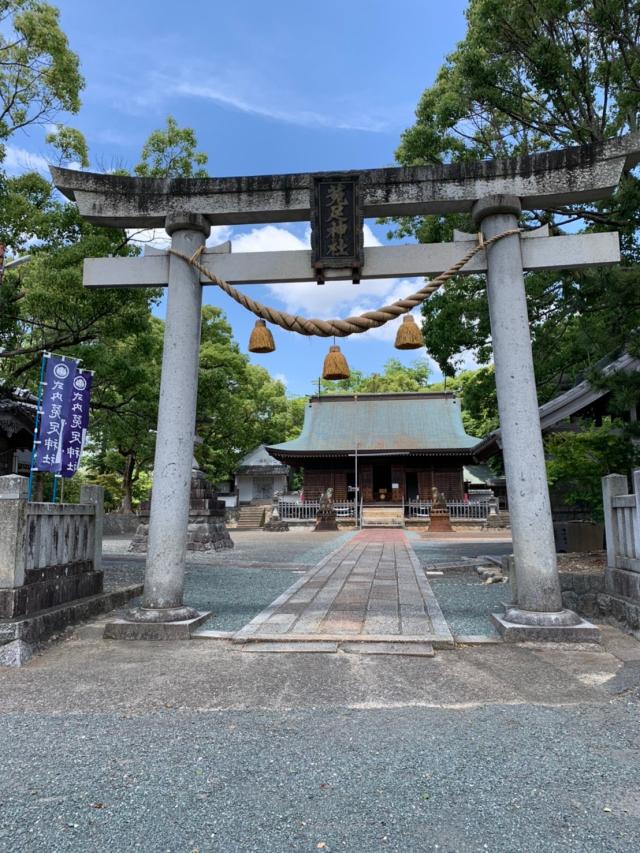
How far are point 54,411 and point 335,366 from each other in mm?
5642

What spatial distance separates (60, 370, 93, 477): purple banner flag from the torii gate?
13.3 feet

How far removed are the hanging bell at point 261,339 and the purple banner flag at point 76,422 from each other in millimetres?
4624

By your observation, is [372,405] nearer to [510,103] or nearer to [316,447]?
[316,447]

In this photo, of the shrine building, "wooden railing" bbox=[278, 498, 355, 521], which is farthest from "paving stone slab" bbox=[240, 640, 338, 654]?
"wooden railing" bbox=[278, 498, 355, 521]

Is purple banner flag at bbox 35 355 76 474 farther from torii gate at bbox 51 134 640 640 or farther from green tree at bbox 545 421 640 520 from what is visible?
green tree at bbox 545 421 640 520

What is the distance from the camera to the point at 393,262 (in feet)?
17.4

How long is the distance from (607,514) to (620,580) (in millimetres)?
643

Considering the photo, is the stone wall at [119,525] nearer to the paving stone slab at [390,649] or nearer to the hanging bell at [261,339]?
the hanging bell at [261,339]

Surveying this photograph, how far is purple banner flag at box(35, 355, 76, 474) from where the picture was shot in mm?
8750

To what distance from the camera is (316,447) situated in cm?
2827

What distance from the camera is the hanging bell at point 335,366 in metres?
5.85

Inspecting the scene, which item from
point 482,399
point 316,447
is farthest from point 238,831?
point 316,447

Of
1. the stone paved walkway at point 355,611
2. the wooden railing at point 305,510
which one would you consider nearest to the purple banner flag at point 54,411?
the stone paved walkway at point 355,611

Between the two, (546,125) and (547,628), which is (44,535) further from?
(546,125)
